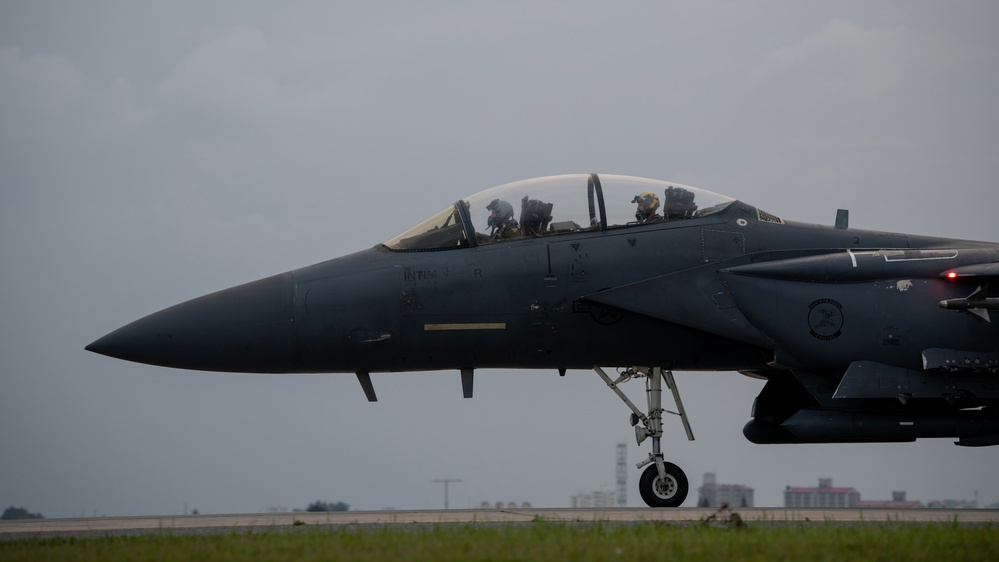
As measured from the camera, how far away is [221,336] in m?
13.5

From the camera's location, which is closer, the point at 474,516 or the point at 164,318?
the point at 474,516

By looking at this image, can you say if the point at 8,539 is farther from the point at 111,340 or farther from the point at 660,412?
the point at 660,412

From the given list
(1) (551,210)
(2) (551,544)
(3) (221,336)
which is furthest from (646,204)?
(2) (551,544)

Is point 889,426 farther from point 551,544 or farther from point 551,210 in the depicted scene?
point 551,544

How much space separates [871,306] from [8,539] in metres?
9.63

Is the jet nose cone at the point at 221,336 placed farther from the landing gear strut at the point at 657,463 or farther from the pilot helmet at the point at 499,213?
the landing gear strut at the point at 657,463

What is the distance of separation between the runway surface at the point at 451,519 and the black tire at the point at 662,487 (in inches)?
37.4

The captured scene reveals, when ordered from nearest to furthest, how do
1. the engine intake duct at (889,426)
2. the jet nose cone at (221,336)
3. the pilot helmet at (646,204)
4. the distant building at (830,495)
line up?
the jet nose cone at (221,336), the engine intake duct at (889,426), the pilot helmet at (646,204), the distant building at (830,495)

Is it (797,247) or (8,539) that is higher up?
(797,247)

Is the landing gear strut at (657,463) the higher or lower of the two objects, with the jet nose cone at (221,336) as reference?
lower

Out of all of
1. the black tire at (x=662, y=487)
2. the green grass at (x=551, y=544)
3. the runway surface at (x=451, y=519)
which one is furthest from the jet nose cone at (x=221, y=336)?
the black tire at (x=662, y=487)

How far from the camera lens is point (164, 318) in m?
13.7

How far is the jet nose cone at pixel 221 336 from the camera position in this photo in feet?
44.2

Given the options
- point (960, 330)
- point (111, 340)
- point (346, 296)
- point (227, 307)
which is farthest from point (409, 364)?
point (960, 330)
